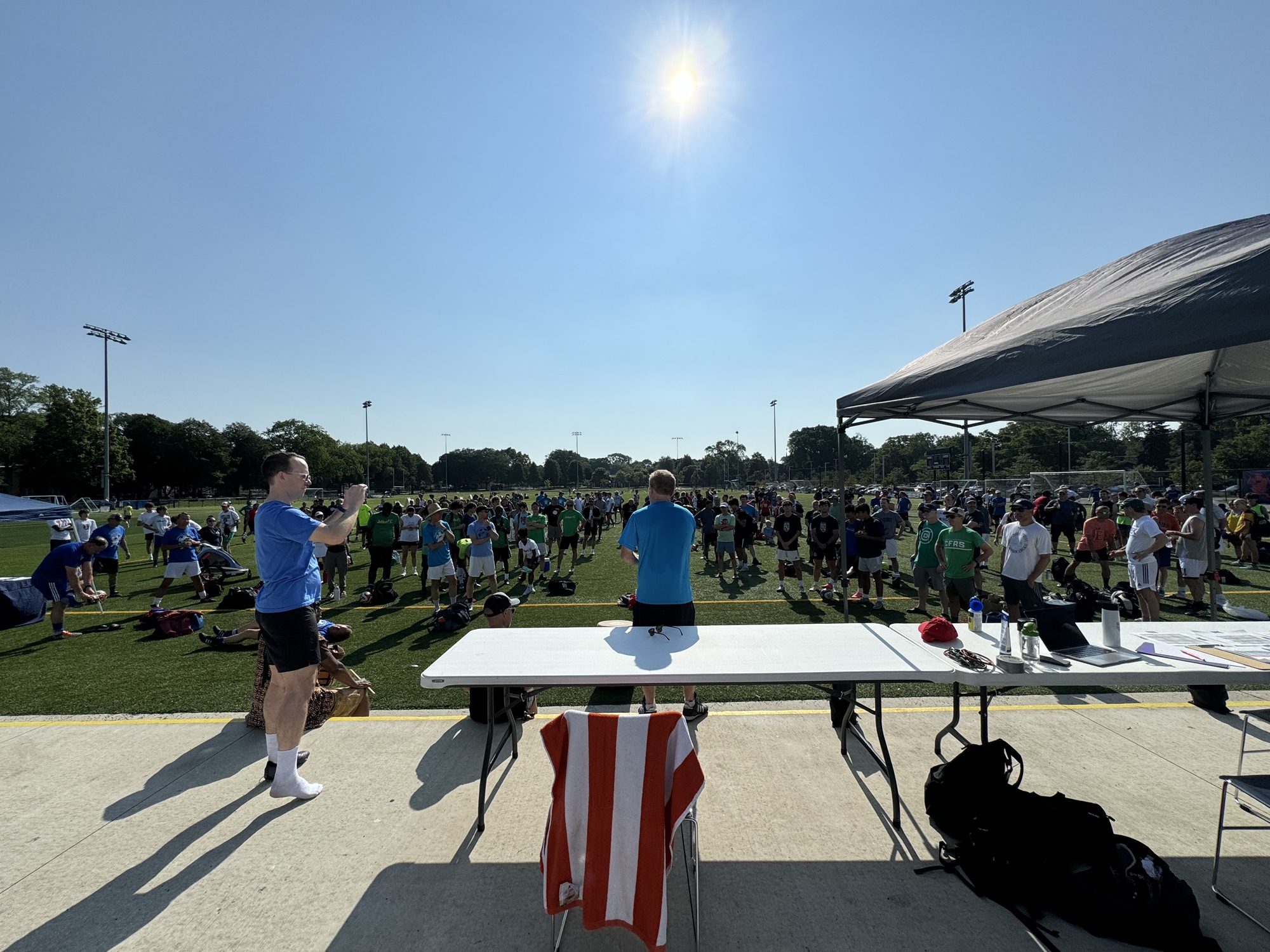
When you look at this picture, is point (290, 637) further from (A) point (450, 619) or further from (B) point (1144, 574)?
(B) point (1144, 574)

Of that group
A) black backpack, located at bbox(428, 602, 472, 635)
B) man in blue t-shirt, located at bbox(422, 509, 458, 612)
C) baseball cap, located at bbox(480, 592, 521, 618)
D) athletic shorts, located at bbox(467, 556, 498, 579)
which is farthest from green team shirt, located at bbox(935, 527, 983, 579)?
man in blue t-shirt, located at bbox(422, 509, 458, 612)

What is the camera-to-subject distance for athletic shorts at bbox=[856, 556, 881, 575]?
973 cm

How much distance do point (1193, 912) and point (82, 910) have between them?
4.77m

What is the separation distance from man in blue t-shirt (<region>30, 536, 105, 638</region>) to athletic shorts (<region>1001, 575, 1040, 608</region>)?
1153cm

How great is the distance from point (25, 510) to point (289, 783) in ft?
91.1

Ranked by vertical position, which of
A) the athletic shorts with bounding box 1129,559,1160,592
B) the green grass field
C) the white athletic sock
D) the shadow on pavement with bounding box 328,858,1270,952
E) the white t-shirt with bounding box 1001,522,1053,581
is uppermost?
the white t-shirt with bounding box 1001,522,1053,581

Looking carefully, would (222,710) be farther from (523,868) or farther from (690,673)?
(690,673)

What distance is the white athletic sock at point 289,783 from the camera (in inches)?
142

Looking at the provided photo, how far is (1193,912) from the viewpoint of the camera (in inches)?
95.2

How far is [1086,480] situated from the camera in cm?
3978

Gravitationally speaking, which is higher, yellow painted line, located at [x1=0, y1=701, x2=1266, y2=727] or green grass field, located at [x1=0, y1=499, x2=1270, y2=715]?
yellow painted line, located at [x1=0, y1=701, x2=1266, y2=727]

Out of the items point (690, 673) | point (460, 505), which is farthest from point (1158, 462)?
point (690, 673)

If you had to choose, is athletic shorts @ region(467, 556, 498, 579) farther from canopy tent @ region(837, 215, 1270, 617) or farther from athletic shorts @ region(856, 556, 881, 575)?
canopy tent @ region(837, 215, 1270, 617)

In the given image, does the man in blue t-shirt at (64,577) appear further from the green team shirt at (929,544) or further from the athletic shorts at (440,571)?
the green team shirt at (929,544)
